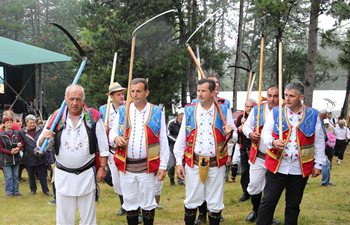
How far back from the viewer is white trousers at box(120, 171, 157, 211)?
4.91m

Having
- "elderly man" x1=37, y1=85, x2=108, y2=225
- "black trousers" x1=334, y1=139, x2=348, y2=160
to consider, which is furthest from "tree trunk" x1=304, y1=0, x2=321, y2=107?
"elderly man" x1=37, y1=85, x2=108, y2=225

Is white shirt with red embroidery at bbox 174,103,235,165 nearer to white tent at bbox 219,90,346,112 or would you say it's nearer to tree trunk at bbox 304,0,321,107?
tree trunk at bbox 304,0,321,107

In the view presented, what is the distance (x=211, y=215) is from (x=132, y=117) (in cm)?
148

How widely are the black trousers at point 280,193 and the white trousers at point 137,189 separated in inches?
51.0

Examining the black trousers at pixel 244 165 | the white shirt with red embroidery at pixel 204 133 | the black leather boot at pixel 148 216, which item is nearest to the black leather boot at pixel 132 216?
the black leather boot at pixel 148 216

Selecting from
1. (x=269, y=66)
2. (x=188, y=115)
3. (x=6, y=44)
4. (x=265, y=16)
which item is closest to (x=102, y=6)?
(x=6, y=44)

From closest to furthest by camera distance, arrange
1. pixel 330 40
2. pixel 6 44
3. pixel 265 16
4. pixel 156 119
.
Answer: pixel 156 119, pixel 265 16, pixel 330 40, pixel 6 44

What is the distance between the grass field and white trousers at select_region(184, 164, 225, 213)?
1157mm

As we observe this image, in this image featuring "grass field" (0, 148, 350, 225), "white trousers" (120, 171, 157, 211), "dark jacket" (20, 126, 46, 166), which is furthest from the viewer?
"dark jacket" (20, 126, 46, 166)

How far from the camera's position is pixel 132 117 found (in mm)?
5008

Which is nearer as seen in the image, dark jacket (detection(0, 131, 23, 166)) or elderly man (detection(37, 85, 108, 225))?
elderly man (detection(37, 85, 108, 225))

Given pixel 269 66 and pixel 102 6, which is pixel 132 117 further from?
pixel 269 66

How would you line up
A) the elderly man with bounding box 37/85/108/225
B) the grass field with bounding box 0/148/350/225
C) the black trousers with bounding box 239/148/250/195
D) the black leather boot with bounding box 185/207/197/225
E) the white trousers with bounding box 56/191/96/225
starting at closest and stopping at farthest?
the elderly man with bounding box 37/85/108/225
the white trousers with bounding box 56/191/96/225
the black leather boot with bounding box 185/207/197/225
the grass field with bounding box 0/148/350/225
the black trousers with bounding box 239/148/250/195

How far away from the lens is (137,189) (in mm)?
4988
